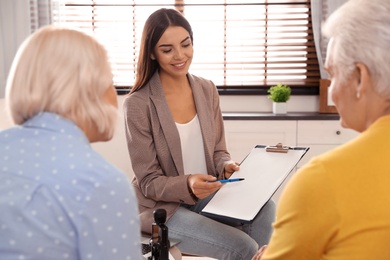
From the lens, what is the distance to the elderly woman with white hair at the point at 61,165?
3.28ft

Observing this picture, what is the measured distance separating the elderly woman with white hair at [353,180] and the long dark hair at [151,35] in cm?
120

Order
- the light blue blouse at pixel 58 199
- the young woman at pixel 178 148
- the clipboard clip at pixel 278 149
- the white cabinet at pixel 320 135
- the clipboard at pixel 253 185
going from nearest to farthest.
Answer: the light blue blouse at pixel 58 199
the clipboard at pixel 253 185
the young woman at pixel 178 148
the clipboard clip at pixel 278 149
the white cabinet at pixel 320 135

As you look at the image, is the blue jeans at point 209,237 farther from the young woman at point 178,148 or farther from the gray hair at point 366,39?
the gray hair at point 366,39

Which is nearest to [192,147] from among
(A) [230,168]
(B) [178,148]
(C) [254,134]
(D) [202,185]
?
(B) [178,148]

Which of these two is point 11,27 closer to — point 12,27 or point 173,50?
point 12,27

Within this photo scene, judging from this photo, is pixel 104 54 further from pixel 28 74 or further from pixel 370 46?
pixel 370 46

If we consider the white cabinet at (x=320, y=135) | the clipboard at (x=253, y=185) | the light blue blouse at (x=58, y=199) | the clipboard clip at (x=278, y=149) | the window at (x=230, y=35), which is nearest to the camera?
the light blue blouse at (x=58, y=199)

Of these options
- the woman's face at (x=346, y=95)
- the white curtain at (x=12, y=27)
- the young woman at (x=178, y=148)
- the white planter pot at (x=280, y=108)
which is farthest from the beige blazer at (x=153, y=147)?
the white curtain at (x=12, y=27)

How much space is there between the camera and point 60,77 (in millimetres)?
1044

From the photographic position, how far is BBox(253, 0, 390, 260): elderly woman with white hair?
1.03 m

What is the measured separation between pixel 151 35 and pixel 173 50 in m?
0.10

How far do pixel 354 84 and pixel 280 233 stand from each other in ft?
1.06

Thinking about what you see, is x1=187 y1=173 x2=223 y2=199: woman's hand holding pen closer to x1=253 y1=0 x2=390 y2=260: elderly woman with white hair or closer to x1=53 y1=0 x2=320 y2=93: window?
x1=253 y1=0 x2=390 y2=260: elderly woman with white hair

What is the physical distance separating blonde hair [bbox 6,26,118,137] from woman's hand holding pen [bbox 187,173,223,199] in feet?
3.17
